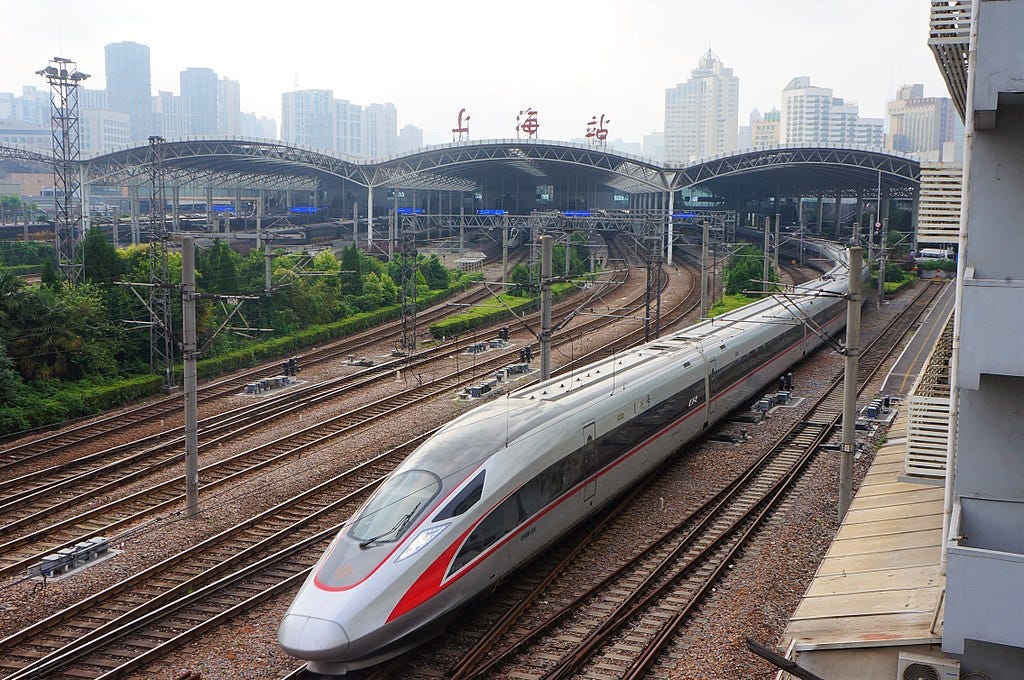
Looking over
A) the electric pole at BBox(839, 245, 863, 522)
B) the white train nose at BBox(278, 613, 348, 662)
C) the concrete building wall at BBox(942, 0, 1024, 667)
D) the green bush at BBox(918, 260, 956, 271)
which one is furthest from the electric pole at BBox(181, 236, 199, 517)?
the green bush at BBox(918, 260, 956, 271)

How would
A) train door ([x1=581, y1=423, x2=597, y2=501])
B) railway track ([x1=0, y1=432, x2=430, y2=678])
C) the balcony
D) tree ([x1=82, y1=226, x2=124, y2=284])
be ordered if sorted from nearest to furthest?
the balcony
railway track ([x1=0, y1=432, x2=430, y2=678])
train door ([x1=581, y1=423, x2=597, y2=501])
tree ([x1=82, y1=226, x2=124, y2=284])

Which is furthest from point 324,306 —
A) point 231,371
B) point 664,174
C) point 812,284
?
point 664,174

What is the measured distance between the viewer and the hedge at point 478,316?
40.6 metres

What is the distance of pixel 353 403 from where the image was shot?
27.9m

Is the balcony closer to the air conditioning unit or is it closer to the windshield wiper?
the air conditioning unit

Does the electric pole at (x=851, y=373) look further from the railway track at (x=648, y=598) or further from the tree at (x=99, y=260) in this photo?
the tree at (x=99, y=260)

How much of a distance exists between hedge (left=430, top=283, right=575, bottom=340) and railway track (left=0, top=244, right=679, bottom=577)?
11.4 metres

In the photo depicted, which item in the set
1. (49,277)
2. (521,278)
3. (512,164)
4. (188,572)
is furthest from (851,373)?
(512,164)

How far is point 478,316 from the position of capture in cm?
4388

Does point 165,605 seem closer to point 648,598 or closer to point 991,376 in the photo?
point 648,598

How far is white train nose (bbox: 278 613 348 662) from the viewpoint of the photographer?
10852 millimetres

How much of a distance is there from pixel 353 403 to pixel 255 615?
14.4 metres

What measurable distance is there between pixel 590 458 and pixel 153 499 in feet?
29.2

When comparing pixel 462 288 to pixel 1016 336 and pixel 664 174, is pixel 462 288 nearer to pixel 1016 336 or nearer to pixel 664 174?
pixel 664 174
